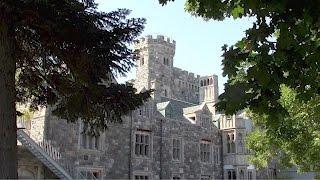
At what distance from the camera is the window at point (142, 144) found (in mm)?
25156

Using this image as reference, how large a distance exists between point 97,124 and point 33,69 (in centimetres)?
179

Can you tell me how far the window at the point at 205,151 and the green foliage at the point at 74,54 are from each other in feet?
66.7

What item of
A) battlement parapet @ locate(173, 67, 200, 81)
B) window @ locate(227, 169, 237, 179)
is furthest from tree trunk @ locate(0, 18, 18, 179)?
battlement parapet @ locate(173, 67, 200, 81)

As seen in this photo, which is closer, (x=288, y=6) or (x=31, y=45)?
(x=288, y=6)

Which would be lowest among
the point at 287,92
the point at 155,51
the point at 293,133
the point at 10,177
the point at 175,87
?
the point at 10,177

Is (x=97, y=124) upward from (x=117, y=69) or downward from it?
downward

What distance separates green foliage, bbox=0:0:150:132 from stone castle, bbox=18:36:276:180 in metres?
7.74

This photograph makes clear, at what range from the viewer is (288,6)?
3.94 metres

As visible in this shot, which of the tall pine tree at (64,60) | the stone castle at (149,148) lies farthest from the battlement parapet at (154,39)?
the tall pine tree at (64,60)

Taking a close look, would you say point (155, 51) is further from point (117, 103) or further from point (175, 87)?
point (117, 103)

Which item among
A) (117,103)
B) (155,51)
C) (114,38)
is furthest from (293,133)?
(155,51)

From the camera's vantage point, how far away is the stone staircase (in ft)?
61.5

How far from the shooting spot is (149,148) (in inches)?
1009

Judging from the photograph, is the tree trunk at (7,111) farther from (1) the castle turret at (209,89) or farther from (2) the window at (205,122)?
(1) the castle turret at (209,89)
